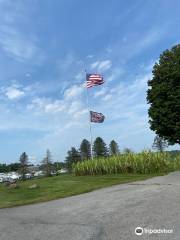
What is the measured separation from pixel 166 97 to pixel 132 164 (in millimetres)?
13466

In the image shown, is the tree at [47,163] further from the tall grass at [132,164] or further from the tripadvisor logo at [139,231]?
the tripadvisor logo at [139,231]

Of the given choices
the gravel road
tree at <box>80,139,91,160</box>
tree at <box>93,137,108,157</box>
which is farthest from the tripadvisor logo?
tree at <box>93,137,108,157</box>

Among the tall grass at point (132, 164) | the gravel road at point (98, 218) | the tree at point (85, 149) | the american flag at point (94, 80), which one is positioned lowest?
the gravel road at point (98, 218)

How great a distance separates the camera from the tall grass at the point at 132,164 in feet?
82.3

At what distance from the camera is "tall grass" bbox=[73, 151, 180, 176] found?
25.1 m

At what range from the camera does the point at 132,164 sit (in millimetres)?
25625

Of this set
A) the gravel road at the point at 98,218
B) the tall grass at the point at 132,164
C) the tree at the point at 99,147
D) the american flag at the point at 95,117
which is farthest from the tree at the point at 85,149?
the gravel road at the point at 98,218

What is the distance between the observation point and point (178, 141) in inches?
1518

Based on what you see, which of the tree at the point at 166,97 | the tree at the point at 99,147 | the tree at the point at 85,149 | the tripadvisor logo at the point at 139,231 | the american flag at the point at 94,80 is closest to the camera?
the tripadvisor logo at the point at 139,231

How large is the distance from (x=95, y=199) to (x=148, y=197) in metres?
1.74

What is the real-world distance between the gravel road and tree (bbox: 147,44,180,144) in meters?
23.6

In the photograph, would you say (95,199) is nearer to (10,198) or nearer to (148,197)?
(148,197)

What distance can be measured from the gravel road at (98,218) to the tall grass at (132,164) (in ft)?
37.6

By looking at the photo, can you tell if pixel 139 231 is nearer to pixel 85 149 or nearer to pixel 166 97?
pixel 166 97
